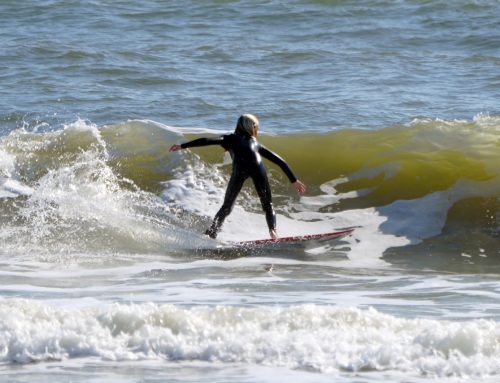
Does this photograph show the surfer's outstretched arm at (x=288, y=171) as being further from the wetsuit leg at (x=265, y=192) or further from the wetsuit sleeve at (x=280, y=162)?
the wetsuit leg at (x=265, y=192)

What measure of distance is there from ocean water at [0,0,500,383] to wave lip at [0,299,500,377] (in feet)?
0.06

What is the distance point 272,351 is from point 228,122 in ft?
36.4

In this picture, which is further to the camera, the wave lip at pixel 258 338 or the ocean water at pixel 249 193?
the ocean water at pixel 249 193

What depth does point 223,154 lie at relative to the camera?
1594 centimetres

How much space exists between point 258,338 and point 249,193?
21.4 feet

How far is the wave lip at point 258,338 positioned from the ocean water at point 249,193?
0.06ft

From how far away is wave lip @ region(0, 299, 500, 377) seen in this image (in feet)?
26.4

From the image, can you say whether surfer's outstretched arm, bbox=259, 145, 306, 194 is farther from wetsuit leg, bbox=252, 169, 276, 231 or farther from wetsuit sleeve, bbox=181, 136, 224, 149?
wetsuit sleeve, bbox=181, 136, 224, 149

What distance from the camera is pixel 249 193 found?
14898 mm

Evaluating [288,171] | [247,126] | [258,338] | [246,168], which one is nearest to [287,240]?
[288,171]

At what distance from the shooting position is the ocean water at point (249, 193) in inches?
328

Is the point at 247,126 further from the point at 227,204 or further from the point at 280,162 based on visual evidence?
the point at 227,204

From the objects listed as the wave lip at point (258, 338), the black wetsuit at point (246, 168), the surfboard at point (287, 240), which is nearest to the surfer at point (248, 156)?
the black wetsuit at point (246, 168)

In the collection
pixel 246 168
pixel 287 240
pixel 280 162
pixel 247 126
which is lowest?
pixel 287 240
